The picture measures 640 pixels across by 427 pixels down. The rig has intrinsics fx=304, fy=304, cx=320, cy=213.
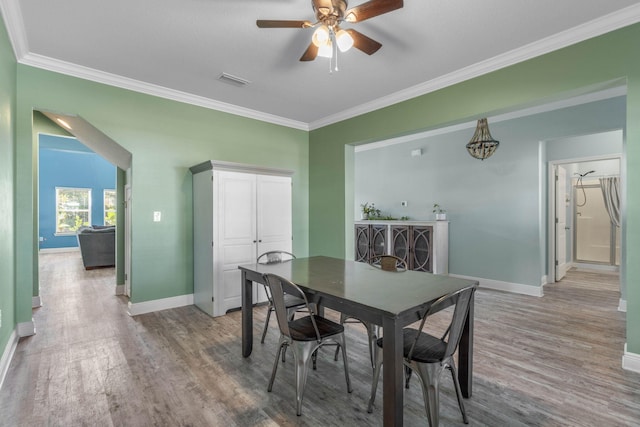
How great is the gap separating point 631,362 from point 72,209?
41.3ft

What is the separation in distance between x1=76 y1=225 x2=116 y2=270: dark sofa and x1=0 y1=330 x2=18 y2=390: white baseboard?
13.8ft

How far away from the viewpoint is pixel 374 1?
1.82 m

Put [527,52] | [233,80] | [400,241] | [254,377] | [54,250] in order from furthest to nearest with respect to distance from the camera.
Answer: [54,250] → [400,241] → [233,80] → [527,52] → [254,377]

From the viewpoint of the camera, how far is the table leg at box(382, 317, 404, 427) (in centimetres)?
148

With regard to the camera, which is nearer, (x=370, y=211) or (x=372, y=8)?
(x=372, y=8)

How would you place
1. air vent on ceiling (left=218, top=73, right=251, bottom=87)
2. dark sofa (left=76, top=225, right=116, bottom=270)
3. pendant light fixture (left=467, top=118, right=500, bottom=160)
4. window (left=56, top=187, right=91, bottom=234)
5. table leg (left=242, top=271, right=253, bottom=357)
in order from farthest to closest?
window (left=56, top=187, right=91, bottom=234) → dark sofa (left=76, top=225, right=116, bottom=270) → pendant light fixture (left=467, top=118, right=500, bottom=160) → air vent on ceiling (left=218, top=73, right=251, bottom=87) → table leg (left=242, top=271, right=253, bottom=357)

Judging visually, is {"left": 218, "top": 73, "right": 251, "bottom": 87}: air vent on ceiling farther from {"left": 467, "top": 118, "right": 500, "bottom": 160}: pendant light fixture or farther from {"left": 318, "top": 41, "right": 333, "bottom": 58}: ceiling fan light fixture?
{"left": 467, "top": 118, "right": 500, "bottom": 160}: pendant light fixture

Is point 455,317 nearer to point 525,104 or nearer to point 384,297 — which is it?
point 384,297

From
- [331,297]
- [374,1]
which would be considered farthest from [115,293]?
[374,1]

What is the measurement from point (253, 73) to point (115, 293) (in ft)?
12.5

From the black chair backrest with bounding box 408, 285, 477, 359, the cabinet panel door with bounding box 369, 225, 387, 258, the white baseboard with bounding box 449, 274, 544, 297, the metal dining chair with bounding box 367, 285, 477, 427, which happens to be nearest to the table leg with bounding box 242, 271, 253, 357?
the metal dining chair with bounding box 367, 285, 477, 427

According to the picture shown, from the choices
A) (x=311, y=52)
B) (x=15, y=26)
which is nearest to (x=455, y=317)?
(x=311, y=52)

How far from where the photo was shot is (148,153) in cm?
368

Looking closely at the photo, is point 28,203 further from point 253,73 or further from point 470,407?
point 470,407
